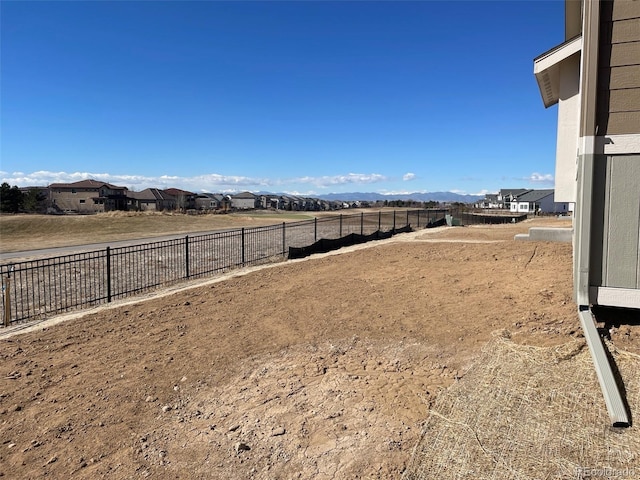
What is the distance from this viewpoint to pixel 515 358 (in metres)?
3.97

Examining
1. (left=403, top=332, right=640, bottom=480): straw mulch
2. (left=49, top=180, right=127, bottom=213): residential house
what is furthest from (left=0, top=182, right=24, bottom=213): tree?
(left=403, top=332, right=640, bottom=480): straw mulch

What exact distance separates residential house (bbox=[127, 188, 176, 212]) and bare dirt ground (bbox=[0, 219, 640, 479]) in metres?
89.8

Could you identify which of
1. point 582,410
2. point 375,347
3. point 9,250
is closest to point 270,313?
point 375,347

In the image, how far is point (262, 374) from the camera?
4.52 metres

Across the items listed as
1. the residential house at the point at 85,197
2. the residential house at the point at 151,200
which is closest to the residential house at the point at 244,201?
the residential house at the point at 151,200

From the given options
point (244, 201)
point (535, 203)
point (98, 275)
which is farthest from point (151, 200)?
point (535, 203)

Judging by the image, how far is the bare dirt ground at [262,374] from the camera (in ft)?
10.5

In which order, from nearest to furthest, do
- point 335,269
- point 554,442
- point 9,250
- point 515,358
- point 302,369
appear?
1. point 554,442
2. point 515,358
3. point 302,369
4. point 335,269
5. point 9,250

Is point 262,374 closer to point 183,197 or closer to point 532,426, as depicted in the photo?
point 532,426

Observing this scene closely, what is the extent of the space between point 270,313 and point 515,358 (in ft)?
13.0

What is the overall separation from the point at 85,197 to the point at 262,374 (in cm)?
9593

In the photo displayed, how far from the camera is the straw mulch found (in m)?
2.65

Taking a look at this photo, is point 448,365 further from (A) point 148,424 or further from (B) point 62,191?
(B) point 62,191

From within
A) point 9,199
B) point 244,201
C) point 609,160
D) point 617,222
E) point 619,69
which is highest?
point 244,201
